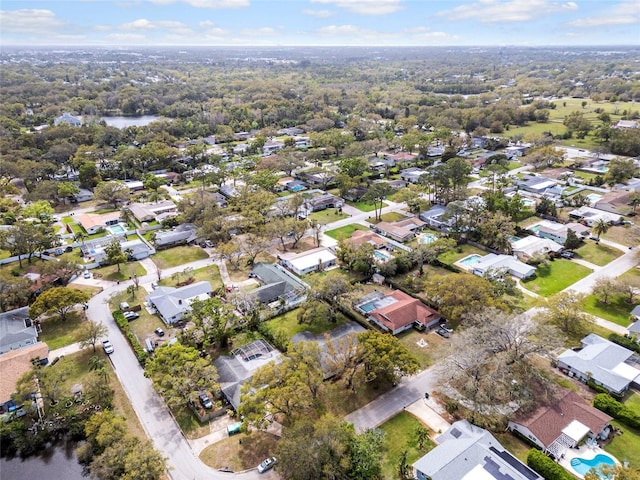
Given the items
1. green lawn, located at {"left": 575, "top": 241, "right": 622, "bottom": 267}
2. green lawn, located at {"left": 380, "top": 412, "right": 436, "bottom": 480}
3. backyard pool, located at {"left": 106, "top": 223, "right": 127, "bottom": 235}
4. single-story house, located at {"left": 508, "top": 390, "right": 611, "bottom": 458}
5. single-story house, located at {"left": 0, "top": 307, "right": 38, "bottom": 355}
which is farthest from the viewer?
backyard pool, located at {"left": 106, "top": 223, "right": 127, "bottom": 235}

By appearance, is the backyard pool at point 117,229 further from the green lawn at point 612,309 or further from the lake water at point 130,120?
the lake water at point 130,120

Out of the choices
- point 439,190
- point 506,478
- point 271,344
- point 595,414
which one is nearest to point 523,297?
point 595,414

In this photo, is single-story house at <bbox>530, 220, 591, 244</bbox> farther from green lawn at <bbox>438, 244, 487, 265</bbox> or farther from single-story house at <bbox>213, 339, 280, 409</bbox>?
single-story house at <bbox>213, 339, 280, 409</bbox>

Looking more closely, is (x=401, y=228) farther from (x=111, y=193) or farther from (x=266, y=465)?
(x=111, y=193)

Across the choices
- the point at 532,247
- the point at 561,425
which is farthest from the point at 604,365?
the point at 532,247

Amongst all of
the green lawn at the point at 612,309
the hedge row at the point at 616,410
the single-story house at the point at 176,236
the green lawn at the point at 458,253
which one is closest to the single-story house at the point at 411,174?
the green lawn at the point at 458,253

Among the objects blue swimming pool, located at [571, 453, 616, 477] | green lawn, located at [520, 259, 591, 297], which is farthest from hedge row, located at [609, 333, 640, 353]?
blue swimming pool, located at [571, 453, 616, 477]

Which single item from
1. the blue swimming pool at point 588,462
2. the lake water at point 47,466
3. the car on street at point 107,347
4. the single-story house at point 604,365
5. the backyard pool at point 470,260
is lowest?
the lake water at point 47,466
